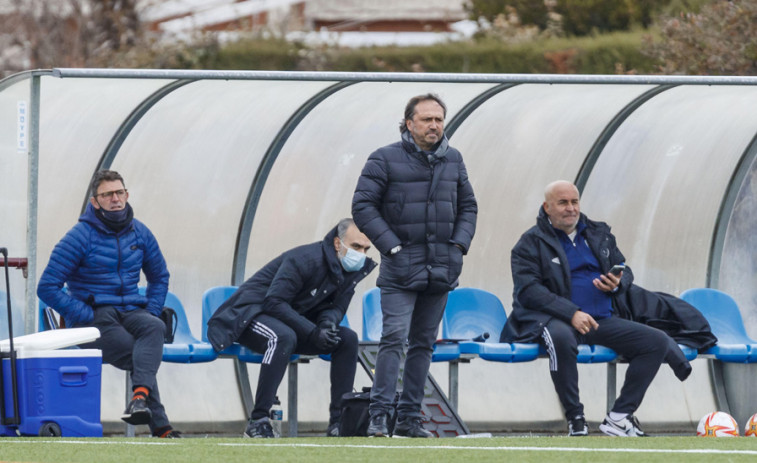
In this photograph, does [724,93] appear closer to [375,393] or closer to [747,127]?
[747,127]

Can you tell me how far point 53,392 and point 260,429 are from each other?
1219 mm

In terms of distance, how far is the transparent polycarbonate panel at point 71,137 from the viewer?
1026 cm

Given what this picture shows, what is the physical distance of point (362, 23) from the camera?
112 ft

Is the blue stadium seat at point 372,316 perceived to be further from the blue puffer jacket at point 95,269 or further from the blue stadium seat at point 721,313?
the blue stadium seat at point 721,313

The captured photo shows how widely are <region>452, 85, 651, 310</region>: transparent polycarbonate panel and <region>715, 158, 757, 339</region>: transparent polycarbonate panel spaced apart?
108cm

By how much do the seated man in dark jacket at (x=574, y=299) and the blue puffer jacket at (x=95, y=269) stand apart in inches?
85.5

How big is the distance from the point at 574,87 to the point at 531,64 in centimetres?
999

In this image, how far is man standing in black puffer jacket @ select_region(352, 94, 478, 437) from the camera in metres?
8.09

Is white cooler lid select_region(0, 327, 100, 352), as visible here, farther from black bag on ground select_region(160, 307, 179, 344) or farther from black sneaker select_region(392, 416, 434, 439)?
black sneaker select_region(392, 416, 434, 439)

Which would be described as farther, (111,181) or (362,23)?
(362,23)

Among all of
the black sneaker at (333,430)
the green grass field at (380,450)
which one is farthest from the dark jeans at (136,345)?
the black sneaker at (333,430)

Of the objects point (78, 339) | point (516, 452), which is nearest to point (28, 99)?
point (78, 339)

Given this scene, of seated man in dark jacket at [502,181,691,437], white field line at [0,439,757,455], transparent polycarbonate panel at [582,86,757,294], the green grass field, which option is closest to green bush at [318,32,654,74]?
transparent polycarbonate panel at [582,86,757,294]

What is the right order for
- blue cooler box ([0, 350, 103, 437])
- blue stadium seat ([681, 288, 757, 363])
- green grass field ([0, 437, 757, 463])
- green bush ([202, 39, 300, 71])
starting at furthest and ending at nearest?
green bush ([202, 39, 300, 71]) < blue stadium seat ([681, 288, 757, 363]) < blue cooler box ([0, 350, 103, 437]) < green grass field ([0, 437, 757, 463])
